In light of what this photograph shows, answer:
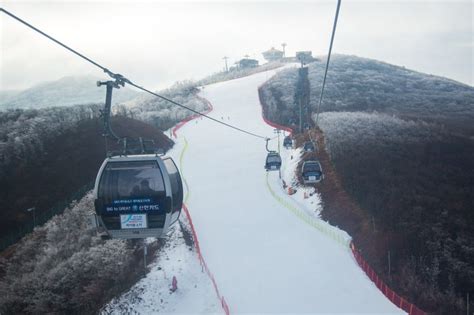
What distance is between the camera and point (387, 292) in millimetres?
20703

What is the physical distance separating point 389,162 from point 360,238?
11.8 meters

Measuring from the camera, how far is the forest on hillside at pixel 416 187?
Answer: 21.9m

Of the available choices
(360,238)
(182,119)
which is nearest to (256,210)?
(360,238)

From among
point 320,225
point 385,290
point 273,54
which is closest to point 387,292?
point 385,290

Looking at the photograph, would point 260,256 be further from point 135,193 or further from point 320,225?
point 135,193

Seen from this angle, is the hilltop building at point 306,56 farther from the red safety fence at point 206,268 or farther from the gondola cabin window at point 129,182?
the gondola cabin window at point 129,182

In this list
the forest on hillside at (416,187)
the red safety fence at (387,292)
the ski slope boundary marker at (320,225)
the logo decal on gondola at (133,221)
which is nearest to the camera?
the logo decal on gondola at (133,221)

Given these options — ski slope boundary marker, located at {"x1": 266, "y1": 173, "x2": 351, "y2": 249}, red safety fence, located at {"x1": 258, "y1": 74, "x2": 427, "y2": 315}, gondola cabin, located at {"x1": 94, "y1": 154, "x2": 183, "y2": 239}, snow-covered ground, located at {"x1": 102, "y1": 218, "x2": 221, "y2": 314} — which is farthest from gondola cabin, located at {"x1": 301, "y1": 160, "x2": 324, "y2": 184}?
gondola cabin, located at {"x1": 94, "y1": 154, "x2": 183, "y2": 239}

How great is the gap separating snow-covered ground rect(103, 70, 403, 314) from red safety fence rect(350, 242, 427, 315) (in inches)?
12.0

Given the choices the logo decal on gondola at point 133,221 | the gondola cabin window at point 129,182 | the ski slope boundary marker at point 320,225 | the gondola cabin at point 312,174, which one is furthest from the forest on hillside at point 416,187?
the gondola cabin window at point 129,182

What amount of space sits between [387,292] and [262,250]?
8462 millimetres

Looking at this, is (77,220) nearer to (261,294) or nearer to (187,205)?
(187,205)

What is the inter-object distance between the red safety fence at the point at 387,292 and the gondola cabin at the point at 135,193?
1273cm

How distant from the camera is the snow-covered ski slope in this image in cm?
2055
